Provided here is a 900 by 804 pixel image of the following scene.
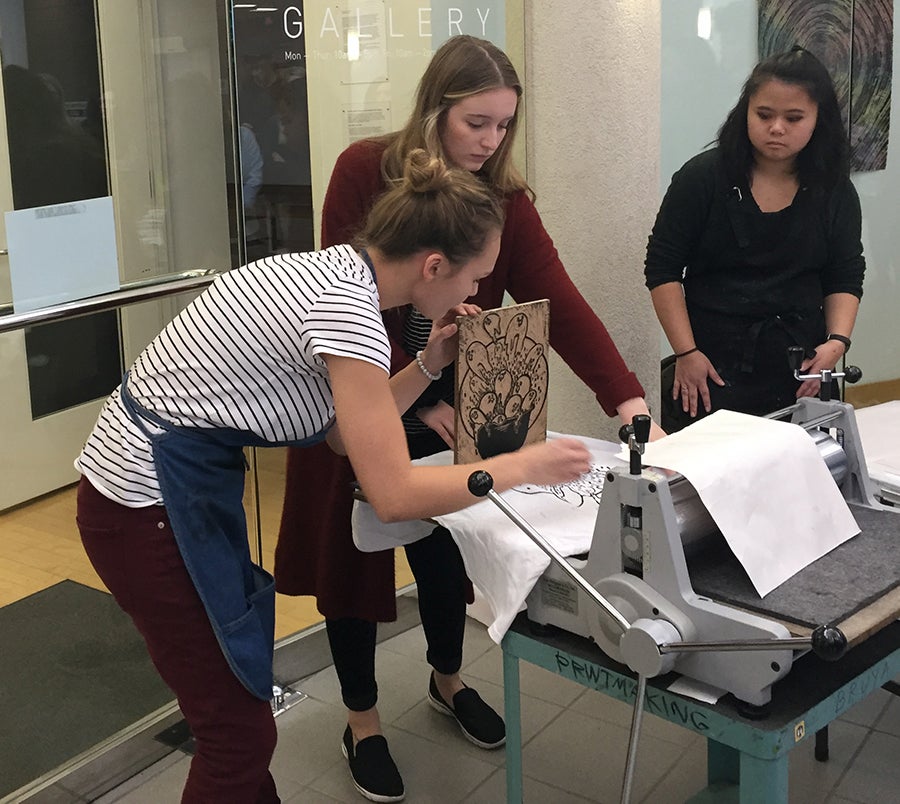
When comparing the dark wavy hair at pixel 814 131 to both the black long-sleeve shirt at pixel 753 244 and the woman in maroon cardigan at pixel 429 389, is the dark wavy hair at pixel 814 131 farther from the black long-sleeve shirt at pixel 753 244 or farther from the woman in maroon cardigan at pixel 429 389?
the woman in maroon cardigan at pixel 429 389

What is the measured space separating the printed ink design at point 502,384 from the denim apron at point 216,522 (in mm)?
262

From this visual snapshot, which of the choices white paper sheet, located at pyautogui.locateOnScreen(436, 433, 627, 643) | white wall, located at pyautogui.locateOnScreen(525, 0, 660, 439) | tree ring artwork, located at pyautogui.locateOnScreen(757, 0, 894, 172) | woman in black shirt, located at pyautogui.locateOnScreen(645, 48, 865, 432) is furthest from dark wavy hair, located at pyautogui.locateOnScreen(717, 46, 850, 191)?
tree ring artwork, located at pyautogui.locateOnScreen(757, 0, 894, 172)

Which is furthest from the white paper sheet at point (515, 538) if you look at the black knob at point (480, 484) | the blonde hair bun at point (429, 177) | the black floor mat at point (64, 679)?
the black floor mat at point (64, 679)

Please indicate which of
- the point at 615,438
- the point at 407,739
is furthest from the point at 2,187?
the point at 615,438

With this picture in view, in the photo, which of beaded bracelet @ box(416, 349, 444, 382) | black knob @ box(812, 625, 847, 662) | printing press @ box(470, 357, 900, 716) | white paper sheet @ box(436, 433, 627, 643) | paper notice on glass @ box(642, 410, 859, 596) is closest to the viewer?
black knob @ box(812, 625, 847, 662)

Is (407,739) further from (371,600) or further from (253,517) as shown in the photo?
(253,517)

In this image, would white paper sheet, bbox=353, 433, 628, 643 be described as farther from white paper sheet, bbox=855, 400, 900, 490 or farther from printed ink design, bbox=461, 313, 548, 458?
white paper sheet, bbox=855, 400, 900, 490

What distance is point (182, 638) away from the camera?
1529mm

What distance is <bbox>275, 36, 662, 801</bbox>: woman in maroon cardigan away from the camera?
6.22ft

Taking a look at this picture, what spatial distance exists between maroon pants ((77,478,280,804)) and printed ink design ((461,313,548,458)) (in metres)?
0.49

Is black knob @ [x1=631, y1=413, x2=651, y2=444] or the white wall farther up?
the white wall

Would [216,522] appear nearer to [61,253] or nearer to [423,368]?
[423,368]

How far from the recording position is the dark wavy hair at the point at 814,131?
2342 mm

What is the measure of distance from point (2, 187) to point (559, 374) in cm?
152
